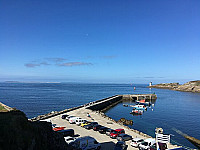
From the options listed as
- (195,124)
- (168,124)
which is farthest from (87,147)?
(195,124)

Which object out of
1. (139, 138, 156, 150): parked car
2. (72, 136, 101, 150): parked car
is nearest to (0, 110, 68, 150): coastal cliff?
(72, 136, 101, 150): parked car

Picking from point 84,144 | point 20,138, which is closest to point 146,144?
point 84,144

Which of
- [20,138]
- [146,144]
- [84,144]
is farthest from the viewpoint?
[146,144]

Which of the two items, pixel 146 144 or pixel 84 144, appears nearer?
pixel 84 144

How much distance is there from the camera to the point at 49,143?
14594 millimetres

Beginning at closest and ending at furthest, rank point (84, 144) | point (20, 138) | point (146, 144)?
point (20, 138) → point (84, 144) → point (146, 144)

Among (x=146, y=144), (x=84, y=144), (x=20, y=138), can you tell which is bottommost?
(x=146, y=144)

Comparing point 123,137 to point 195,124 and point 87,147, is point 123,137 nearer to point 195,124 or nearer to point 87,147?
point 87,147

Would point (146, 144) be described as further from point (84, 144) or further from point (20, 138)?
point (20, 138)

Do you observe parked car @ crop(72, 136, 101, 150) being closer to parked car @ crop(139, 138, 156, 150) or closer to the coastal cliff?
the coastal cliff

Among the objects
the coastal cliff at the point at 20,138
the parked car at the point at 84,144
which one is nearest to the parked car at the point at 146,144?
the parked car at the point at 84,144

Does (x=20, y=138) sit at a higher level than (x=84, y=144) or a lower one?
higher

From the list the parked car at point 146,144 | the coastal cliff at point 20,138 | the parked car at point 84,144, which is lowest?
the parked car at point 146,144

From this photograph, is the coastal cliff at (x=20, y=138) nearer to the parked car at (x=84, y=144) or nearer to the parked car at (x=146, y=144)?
the parked car at (x=84, y=144)
